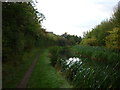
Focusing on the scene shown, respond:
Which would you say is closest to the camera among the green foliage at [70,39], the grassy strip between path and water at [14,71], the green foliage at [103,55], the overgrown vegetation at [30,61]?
the overgrown vegetation at [30,61]

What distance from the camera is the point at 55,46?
17.2 meters

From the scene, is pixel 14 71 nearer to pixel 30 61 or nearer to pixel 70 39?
pixel 30 61

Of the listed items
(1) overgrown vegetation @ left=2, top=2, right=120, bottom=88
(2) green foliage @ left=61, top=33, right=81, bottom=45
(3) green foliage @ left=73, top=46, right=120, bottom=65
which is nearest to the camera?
(1) overgrown vegetation @ left=2, top=2, right=120, bottom=88

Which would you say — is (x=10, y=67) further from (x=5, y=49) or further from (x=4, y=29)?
(x=4, y=29)

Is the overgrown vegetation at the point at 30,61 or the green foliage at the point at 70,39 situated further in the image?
the green foliage at the point at 70,39

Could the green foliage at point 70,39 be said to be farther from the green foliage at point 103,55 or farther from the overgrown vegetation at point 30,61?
the overgrown vegetation at point 30,61

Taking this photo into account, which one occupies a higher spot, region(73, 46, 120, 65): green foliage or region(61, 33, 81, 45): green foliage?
region(61, 33, 81, 45): green foliage

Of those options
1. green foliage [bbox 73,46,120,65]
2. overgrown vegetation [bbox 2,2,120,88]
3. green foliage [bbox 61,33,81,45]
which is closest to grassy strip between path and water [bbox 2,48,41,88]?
overgrown vegetation [bbox 2,2,120,88]

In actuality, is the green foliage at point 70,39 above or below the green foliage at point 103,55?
above

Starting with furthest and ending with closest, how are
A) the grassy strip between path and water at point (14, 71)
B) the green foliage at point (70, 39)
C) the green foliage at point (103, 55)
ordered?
the green foliage at point (70, 39), the green foliage at point (103, 55), the grassy strip between path and water at point (14, 71)

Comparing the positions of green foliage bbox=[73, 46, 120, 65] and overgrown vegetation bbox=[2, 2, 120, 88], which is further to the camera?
green foliage bbox=[73, 46, 120, 65]

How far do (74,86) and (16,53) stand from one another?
4.45m

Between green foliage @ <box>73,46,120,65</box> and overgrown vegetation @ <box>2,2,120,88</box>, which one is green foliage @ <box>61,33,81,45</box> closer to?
green foliage @ <box>73,46,120,65</box>

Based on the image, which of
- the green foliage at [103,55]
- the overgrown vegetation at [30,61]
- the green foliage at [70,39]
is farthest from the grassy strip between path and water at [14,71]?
the green foliage at [70,39]
